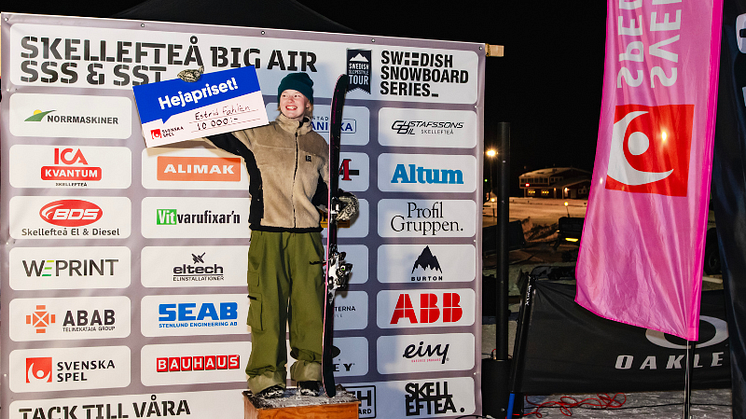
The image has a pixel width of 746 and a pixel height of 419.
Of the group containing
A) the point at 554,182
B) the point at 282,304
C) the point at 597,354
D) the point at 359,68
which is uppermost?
the point at 359,68

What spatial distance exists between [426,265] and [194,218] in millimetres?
1271

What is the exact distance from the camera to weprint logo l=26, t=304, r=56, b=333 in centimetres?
294

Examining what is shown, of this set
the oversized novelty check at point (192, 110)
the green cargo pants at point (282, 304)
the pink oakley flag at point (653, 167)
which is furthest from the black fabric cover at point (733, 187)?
the oversized novelty check at point (192, 110)

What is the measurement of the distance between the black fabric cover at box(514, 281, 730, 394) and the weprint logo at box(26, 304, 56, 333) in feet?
8.16

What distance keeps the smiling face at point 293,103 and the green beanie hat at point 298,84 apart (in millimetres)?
18

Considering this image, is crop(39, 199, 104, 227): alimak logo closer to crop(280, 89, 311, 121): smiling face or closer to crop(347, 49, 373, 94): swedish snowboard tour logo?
crop(280, 89, 311, 121): smiling face

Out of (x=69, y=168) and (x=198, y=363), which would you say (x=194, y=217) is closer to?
(x=69, y=168)

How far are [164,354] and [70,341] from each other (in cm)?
46

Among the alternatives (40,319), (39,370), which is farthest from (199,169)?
(39,370)

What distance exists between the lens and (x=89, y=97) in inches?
117

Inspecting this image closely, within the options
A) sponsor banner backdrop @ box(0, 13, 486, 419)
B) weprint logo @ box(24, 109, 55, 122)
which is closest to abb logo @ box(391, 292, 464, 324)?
sponsor banner backdrop @ box(0, 13, 486, 419)

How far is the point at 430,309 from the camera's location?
132 inches

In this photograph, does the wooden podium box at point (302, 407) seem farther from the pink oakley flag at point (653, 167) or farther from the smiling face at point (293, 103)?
the smiling face at point (293, 103)

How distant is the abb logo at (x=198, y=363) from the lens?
3.06m
